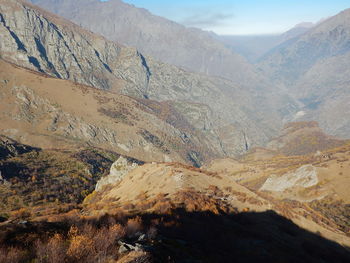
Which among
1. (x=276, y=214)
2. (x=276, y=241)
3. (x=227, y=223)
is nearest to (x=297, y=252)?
(x=276, y=241)

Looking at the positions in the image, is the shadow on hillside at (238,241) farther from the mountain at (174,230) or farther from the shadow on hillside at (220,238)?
the mountain at (174,230)

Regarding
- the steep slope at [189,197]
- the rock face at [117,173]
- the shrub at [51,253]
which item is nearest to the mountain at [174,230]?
the shrub at [51,253]

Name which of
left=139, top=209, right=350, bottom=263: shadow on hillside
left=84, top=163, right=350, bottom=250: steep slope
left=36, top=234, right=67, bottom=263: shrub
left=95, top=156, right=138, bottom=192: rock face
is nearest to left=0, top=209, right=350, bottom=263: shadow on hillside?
left=139, top=209, right=350, bottom=263: shadow on hillside

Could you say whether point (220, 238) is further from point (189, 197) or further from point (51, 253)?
point (51, 253)

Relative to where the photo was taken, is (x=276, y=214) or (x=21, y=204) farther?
(x=21, y=204)

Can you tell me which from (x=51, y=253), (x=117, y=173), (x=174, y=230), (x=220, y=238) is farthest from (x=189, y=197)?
(x=117, y=173)

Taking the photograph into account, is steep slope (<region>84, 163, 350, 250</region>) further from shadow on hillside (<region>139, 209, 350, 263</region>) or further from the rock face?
the rock face

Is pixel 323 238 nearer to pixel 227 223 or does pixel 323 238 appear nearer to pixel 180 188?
pixel 227 223
